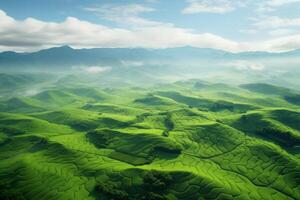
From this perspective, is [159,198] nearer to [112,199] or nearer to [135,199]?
[135,199]

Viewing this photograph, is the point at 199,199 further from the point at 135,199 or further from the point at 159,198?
the point at 135,199

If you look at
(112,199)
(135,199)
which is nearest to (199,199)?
(135,199)

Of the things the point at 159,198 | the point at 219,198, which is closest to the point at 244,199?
the point at 219,198

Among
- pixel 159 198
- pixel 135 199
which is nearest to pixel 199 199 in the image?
pixel 159 198

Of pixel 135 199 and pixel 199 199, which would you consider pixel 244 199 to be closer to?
pixel 199 199

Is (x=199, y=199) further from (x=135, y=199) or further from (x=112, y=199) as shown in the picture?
(x=112, y=199)
